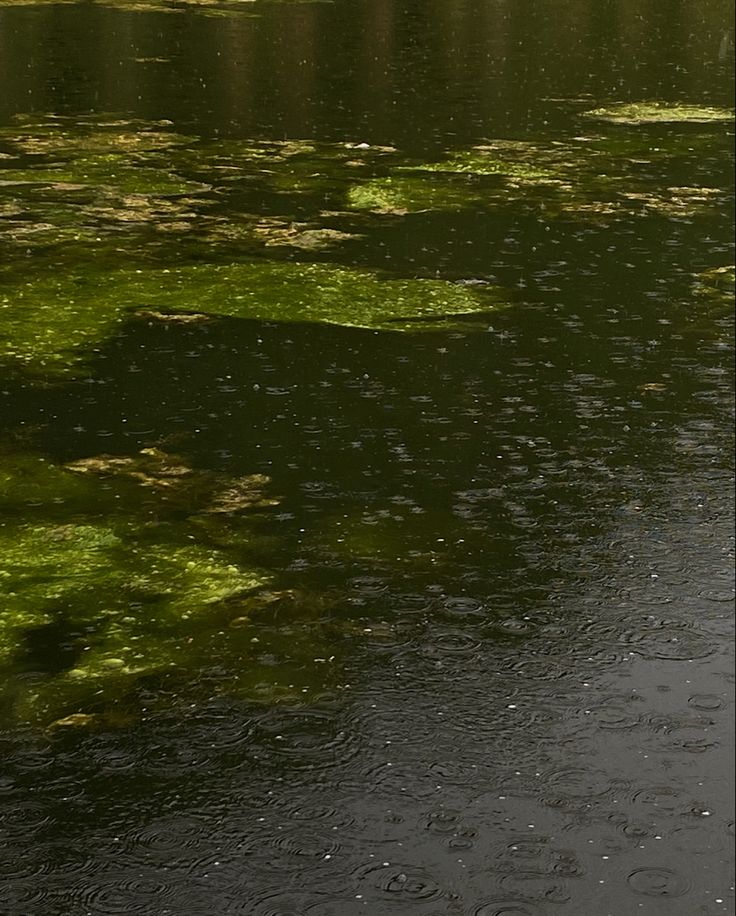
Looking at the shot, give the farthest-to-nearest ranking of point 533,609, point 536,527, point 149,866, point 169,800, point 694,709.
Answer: point 536,527 < point 533,609 < point 694,709 < point 169,800 < point 149,866

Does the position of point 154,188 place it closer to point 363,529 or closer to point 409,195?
point 409,195

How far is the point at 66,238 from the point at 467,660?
57.3 feet

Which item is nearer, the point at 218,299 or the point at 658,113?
the point at 218,299

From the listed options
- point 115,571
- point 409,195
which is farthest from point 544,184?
point 115,571

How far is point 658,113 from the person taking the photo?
147 feet

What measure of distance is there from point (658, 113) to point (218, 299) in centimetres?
2343

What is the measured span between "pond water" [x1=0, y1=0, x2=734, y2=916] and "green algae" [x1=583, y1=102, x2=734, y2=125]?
5.88 meters

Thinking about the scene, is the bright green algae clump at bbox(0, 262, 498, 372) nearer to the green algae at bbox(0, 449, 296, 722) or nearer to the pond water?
the pond water

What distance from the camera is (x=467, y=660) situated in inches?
567

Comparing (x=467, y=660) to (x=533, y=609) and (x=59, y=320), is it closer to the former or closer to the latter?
(x=533, y=609)

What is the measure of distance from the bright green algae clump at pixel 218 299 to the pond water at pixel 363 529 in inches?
3.5

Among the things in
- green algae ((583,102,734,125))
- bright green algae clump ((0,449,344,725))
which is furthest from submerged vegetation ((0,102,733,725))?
green algae ((583,102,734,125))

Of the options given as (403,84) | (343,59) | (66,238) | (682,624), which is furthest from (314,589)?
(343,59)

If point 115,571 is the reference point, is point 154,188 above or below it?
above
